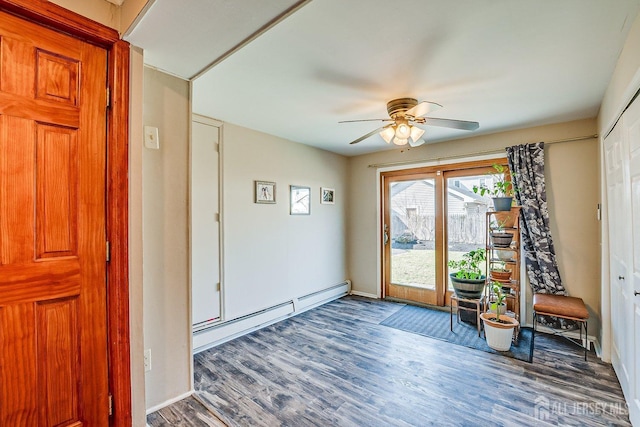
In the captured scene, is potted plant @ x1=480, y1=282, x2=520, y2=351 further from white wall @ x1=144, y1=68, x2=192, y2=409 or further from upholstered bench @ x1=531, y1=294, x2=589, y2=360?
white wall @ x1=144, y1=68, x2=192, y2=409

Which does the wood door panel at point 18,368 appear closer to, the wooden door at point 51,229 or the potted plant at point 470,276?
the wooden door at point 51,229

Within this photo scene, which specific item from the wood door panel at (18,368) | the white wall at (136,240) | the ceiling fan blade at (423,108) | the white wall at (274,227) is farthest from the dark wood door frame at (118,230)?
the ceiling fan blade at (423,108)

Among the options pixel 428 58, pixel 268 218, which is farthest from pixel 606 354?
pixel 268 218

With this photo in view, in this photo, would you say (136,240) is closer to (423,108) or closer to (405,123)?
(423,108)

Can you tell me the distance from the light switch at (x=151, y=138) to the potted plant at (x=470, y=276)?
11.3 feet

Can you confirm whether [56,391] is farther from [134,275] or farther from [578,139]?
[578,139]

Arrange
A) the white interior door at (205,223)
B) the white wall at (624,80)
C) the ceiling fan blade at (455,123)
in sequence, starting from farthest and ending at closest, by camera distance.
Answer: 1. the white interior door at (205,223)
2. the ceiling fan blade at (455,123)
3. the white wall at (624,80)

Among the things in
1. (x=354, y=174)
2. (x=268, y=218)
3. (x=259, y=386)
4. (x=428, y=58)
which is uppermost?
(x=428, y=58)

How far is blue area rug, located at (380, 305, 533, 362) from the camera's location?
9.29 ft

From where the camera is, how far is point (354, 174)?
4.92 m

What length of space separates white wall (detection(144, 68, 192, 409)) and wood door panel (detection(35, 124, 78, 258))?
38 centimetres

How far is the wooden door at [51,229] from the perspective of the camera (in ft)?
4.18

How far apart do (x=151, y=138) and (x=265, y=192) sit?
5.75 ft

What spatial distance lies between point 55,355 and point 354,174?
4233 mm
